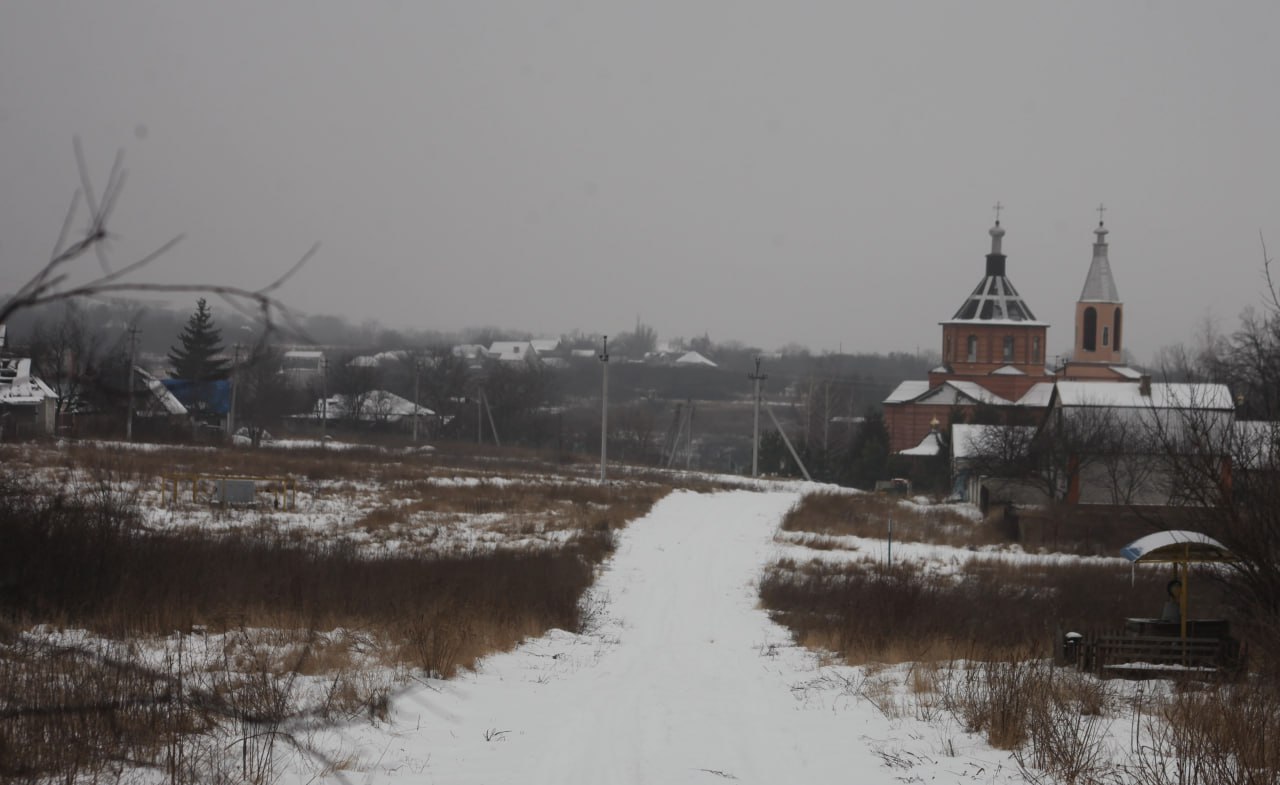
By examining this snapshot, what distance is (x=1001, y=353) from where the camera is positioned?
85.6 m

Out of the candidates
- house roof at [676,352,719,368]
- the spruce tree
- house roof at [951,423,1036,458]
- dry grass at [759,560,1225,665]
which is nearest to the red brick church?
house roof at [951,423,1036,458]

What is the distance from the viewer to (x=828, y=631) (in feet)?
47.0

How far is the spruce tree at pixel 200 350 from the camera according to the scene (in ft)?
12.0

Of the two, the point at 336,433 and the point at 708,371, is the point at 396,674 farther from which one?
the point at 708,371

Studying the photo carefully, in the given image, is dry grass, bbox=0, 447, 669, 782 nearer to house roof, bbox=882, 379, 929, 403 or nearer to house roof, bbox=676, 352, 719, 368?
house roof, bbox=882, 379, 929, 403

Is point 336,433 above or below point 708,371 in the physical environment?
below

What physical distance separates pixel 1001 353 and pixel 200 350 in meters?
84.7

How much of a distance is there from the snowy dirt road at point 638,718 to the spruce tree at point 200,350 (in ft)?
8.86

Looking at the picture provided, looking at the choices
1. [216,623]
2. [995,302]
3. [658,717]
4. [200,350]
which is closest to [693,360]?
[995,302]

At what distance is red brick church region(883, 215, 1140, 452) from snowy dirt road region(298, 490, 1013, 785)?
216ft

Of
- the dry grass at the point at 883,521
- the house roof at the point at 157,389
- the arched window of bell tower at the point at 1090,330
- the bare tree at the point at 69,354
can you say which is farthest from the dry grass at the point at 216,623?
the arched window of bell tower at the point at 1090,330

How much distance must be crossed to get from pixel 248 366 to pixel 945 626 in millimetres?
12740

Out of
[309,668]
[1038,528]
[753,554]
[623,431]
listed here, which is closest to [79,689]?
[309,668]

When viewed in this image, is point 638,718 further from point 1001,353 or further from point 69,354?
point 1001,353
